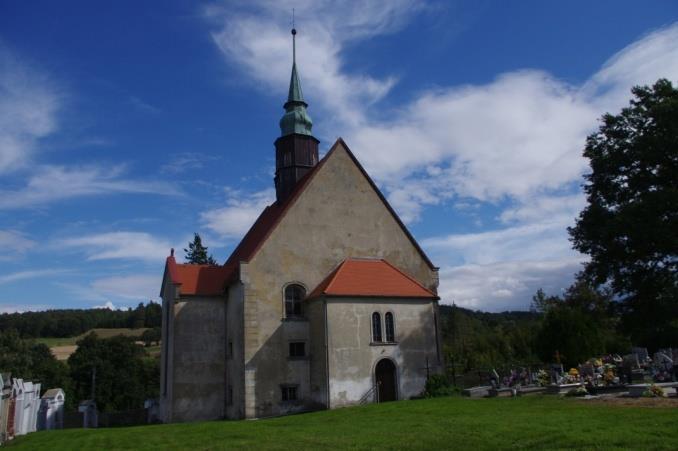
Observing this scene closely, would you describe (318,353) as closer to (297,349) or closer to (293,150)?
(297,349)

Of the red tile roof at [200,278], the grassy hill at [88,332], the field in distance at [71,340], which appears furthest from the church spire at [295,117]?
the grassy hill at [88,332]

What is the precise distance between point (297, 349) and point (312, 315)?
1.85 m

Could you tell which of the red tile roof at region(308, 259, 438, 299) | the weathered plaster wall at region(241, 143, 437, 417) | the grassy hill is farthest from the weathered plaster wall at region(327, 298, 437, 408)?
the grassy hill

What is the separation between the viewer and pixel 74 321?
116 m

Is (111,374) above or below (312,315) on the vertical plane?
below

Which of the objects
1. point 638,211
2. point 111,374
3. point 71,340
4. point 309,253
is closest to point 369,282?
point 309,253

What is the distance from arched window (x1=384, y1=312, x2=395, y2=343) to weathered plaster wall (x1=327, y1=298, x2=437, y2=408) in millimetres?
197

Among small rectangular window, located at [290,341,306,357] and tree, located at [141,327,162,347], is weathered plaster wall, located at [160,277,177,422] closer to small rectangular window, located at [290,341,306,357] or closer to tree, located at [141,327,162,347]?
small rectangular window, located at [290,341,306,357]

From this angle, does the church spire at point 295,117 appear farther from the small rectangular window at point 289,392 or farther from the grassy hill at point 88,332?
the grassy hill at point 88,332

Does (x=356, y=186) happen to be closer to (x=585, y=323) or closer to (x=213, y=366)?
(x=213, y=366)

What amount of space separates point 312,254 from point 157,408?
1588cm

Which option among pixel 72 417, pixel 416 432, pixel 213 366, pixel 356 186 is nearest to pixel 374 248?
pixel 356 186

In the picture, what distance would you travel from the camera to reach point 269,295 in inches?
1065

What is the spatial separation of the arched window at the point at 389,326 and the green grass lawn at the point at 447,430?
5095 mm
